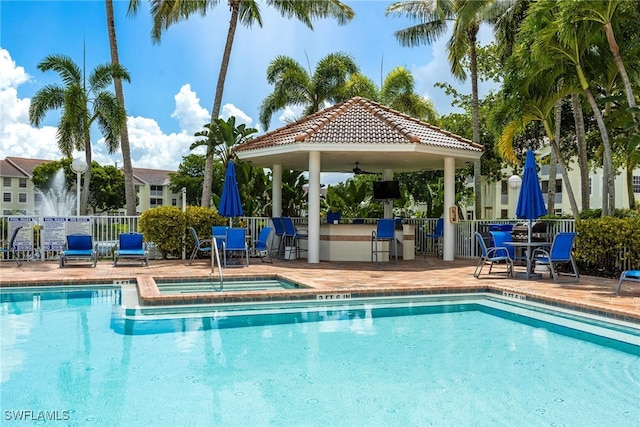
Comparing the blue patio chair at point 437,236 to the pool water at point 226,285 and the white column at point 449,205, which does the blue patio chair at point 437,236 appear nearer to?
the white column at point 449,205

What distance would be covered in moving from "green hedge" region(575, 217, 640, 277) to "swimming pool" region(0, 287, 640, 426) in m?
4.20

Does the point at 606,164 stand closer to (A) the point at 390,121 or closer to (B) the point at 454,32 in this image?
(A) the point at 390,121

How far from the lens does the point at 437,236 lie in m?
18.1

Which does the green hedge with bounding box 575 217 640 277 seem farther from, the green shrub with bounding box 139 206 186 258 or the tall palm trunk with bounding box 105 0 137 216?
the tall palm trunk with bounding box 105 0 137 216

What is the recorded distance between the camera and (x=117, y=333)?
7.56 m

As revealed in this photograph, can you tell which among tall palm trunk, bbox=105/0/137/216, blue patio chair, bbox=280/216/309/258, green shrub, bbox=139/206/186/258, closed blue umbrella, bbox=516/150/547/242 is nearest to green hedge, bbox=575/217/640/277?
closed blue umbrella, bbox=516/150/547/242

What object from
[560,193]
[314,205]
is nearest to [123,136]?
[314,205]

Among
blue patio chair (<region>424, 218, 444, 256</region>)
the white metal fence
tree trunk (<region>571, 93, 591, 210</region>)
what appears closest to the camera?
the white metal fence

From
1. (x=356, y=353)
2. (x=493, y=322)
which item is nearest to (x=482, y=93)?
(x=493, y=322)

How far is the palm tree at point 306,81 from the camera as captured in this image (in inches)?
1132

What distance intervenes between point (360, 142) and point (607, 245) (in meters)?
6.40

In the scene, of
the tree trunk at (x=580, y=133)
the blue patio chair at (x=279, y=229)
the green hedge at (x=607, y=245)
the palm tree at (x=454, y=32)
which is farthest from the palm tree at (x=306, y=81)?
the green hedge at (x=607, y=245)

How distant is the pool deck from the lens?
915 centimetres

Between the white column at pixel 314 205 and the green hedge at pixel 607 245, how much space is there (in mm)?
6571
